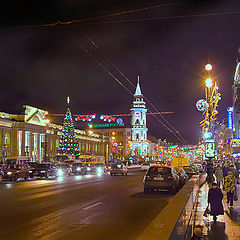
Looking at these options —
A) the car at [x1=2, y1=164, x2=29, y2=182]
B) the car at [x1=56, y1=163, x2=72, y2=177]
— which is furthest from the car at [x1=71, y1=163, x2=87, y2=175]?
the car at [x1=2, y1=164, x2=29, y2=182]

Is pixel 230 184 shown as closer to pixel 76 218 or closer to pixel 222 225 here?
pixel 222 225

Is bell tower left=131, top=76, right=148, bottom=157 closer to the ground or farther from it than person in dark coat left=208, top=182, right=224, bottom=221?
farther from it

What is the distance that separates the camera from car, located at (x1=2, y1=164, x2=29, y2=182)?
1340 inches

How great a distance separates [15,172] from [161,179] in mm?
17008

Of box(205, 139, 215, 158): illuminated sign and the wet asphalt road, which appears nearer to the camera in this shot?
the wet asphalt road

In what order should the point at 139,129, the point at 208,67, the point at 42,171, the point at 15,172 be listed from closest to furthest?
the point at 208,67
the point at 15,172
the point at 42,171
the point at 139,129

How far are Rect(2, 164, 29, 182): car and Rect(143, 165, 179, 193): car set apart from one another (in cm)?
1614

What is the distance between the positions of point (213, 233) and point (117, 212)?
427cm

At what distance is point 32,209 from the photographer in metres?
13.9

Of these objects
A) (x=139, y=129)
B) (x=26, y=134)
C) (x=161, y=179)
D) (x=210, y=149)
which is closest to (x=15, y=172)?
(x=161, y=179)

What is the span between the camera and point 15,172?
112 ft

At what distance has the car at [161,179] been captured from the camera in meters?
21.5

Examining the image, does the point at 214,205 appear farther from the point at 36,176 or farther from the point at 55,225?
the point at 36,176

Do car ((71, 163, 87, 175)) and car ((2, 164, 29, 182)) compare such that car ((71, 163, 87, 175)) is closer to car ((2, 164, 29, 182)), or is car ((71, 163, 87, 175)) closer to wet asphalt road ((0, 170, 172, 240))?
car ((2, 164, 29, 182))
